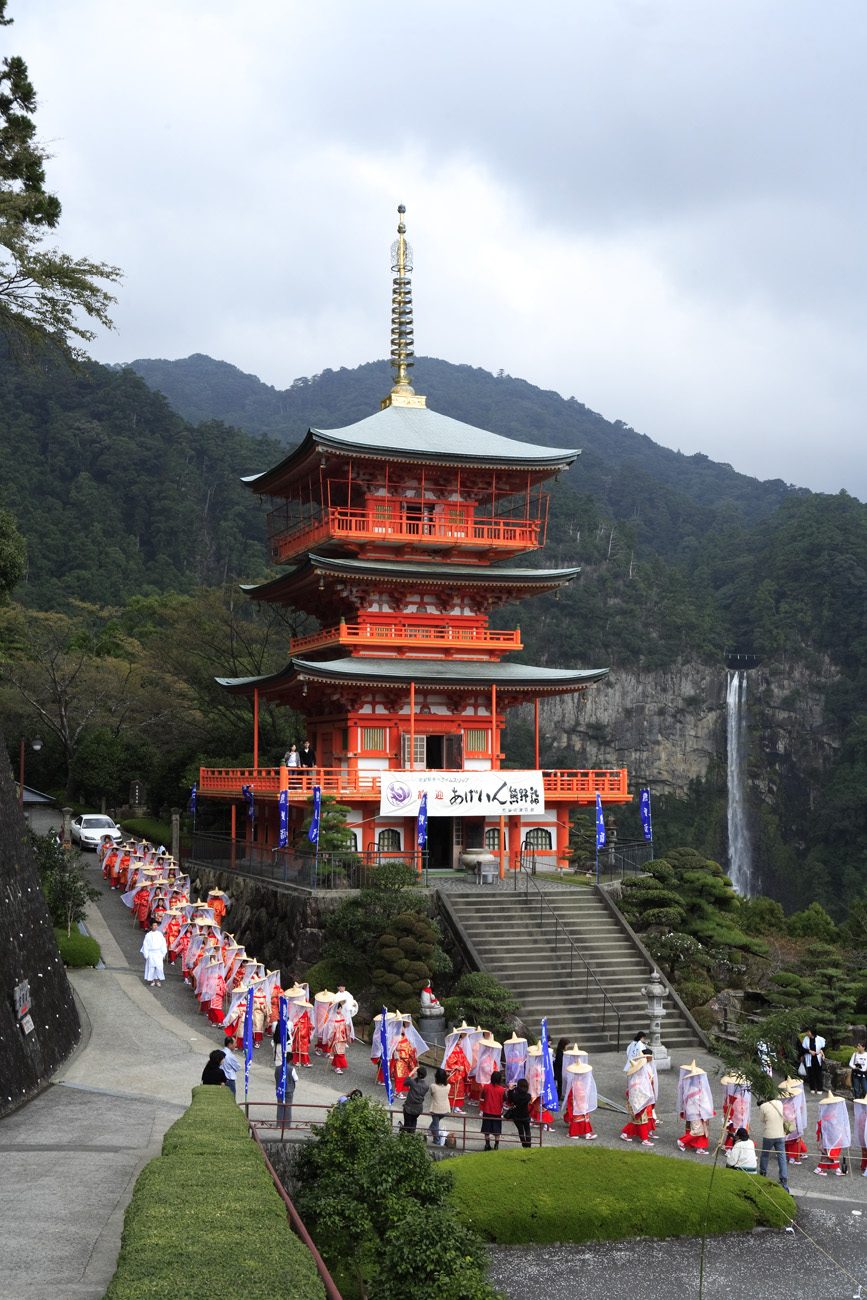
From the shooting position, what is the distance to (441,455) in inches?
1315

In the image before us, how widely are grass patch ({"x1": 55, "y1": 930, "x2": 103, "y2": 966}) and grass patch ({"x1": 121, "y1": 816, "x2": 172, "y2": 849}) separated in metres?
15.2

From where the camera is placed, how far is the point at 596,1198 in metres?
15.0

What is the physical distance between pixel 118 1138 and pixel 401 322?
2839cm

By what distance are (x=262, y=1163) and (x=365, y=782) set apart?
19.6 m

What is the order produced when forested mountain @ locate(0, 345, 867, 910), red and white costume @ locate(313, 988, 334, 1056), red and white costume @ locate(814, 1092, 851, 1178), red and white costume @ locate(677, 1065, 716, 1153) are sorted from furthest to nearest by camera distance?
forested mountain @ locate(0, 345, 867, 910) → red and white costume @ locate(313, 988, 334, 1056) → red and white costume @ locate(677, 1065, 716, 1153) → red and white costume @ locate(814, 1092, 851, 1178)

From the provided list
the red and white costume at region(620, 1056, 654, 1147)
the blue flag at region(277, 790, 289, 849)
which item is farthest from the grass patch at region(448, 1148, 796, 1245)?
the blue flag at region(277, 790, 289, 849)

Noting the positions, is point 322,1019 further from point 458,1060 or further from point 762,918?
point 762,918

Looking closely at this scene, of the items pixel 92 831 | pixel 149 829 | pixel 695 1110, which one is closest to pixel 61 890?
pixel 695 1110

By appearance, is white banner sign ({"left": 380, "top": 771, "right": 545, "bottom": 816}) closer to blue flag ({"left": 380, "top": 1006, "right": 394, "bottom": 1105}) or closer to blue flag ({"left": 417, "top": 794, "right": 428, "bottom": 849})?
blue flag ({"left": 417, "top": 794, "right": 428, "bottom": 849})

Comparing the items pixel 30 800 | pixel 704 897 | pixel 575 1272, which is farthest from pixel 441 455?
pixel 30 800

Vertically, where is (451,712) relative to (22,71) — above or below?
below

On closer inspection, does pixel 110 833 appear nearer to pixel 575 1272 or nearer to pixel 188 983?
pixel 188 983

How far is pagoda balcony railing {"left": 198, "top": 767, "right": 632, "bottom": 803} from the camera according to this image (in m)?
30.2

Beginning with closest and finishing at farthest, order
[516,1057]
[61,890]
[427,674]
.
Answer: [516,1057]
[61,890]
[427,674]
